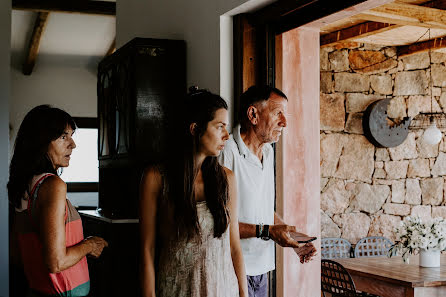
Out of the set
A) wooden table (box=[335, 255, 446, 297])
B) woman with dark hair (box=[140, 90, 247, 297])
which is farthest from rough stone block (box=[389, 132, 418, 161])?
woman with dark hair (box=[140, 90, 247, 297])

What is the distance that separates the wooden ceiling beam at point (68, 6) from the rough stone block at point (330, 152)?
3.61m

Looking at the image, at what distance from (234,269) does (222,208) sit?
282mm

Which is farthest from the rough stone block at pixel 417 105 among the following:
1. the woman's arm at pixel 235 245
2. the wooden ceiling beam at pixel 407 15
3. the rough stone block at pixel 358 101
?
the woman's arm at pixel 235 245

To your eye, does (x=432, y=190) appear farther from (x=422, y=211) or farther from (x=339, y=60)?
(x=339, y=60)

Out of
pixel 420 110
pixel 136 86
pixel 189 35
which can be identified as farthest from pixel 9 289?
pixel 420 110

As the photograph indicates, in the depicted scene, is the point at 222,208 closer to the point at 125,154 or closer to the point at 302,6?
the point at 302,6

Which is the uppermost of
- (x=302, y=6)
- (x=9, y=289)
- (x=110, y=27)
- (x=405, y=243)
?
(x=110, y=27)

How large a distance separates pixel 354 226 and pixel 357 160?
679 millimetres

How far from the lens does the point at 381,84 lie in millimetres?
6297

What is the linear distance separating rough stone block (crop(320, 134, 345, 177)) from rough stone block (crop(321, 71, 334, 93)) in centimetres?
47

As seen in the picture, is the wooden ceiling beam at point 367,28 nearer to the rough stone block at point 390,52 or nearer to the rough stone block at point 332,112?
the rough stone block at point 332,112

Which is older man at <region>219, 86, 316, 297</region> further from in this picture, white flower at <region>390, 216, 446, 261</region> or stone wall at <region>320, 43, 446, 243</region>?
stone wall at <region>320, 43, 446, 243</region>

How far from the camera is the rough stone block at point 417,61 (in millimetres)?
6414

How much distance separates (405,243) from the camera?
15.4 ft
